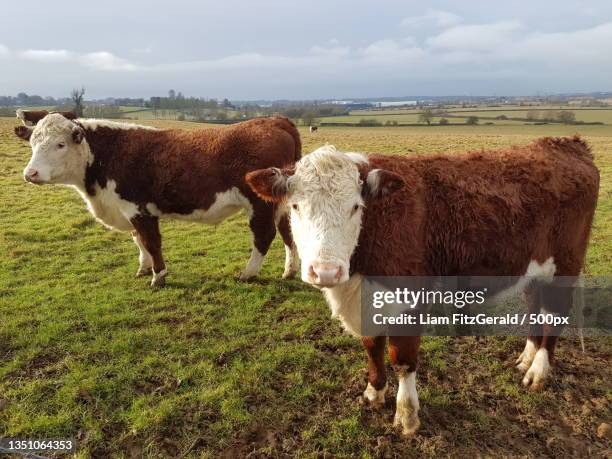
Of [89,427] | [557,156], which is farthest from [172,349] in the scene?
[557,156]

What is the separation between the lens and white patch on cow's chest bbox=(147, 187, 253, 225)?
254 inches

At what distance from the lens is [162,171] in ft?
20.8

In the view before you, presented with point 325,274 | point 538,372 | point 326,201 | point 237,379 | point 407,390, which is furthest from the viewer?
point 237,379

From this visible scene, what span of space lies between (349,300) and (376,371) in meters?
0.84

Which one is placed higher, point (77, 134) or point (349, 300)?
point (77, 134)

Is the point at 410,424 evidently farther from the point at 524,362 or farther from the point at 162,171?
the point at 162,171

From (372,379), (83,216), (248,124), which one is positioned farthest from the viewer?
(83,216)

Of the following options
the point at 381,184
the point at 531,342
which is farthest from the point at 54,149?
the point at 531,342

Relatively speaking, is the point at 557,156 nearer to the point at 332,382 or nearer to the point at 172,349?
the point at 332,382

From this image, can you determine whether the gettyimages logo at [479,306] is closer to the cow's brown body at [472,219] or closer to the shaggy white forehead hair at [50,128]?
the cow's brown body at [472,219]

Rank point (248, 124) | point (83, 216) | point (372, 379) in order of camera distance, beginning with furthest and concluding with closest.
Answer: point (83, 216)
point (248, 124)
point (372, 379)

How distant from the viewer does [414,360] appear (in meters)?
3.68

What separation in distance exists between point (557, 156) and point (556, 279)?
3.78 ft

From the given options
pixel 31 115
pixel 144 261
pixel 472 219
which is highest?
pixel 31 115
